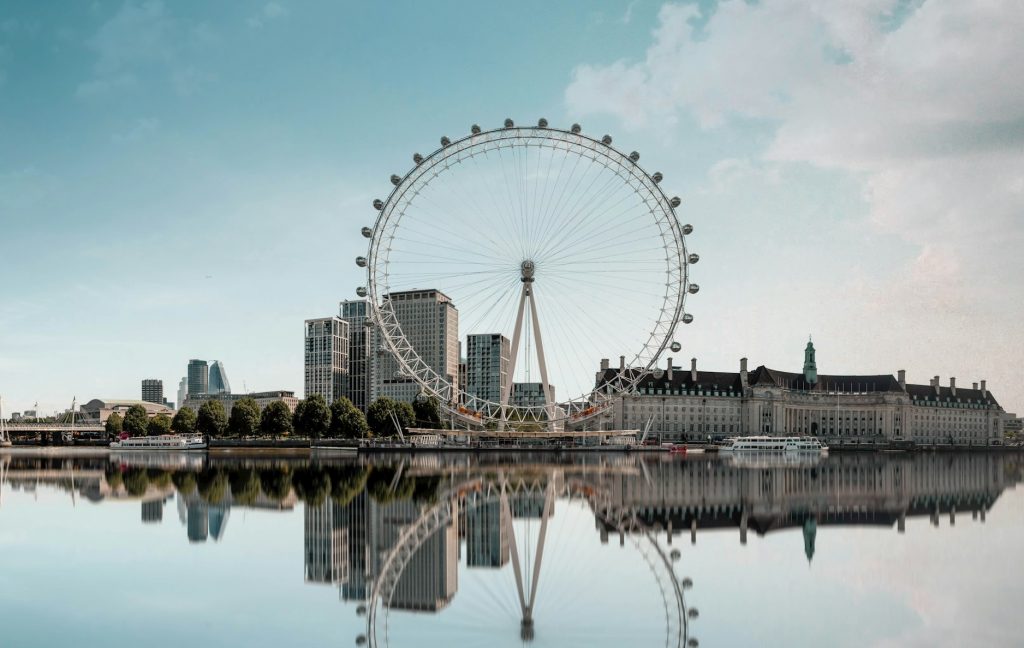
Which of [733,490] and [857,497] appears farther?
[733,490]

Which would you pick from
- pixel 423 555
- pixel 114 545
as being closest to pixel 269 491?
pixel 114 545

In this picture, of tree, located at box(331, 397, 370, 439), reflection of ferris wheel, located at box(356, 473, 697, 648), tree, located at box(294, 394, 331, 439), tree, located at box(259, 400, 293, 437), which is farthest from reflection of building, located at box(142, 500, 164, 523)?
tree, located at box(259, 400, 293, 437)

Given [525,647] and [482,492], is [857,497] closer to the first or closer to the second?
[482,492]

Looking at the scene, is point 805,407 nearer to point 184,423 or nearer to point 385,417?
point 385,417

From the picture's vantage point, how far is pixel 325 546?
21297mm

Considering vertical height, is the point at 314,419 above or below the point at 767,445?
above

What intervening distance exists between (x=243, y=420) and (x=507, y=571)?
324ft

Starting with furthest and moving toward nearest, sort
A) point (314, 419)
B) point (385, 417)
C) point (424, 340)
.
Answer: point (424, 340), point (385, 417), point (314, 419)

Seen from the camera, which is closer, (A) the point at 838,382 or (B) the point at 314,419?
(B) the point at 314,419

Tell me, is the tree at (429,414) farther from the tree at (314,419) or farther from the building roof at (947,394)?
the building roof at (947,394)

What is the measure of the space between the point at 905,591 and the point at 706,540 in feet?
21.1

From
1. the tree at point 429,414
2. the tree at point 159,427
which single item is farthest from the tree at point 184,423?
the tree at point 429,414

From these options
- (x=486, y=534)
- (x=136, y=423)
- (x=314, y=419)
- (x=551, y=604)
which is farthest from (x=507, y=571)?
(x=136, y=423)

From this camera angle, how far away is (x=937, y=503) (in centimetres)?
3456
